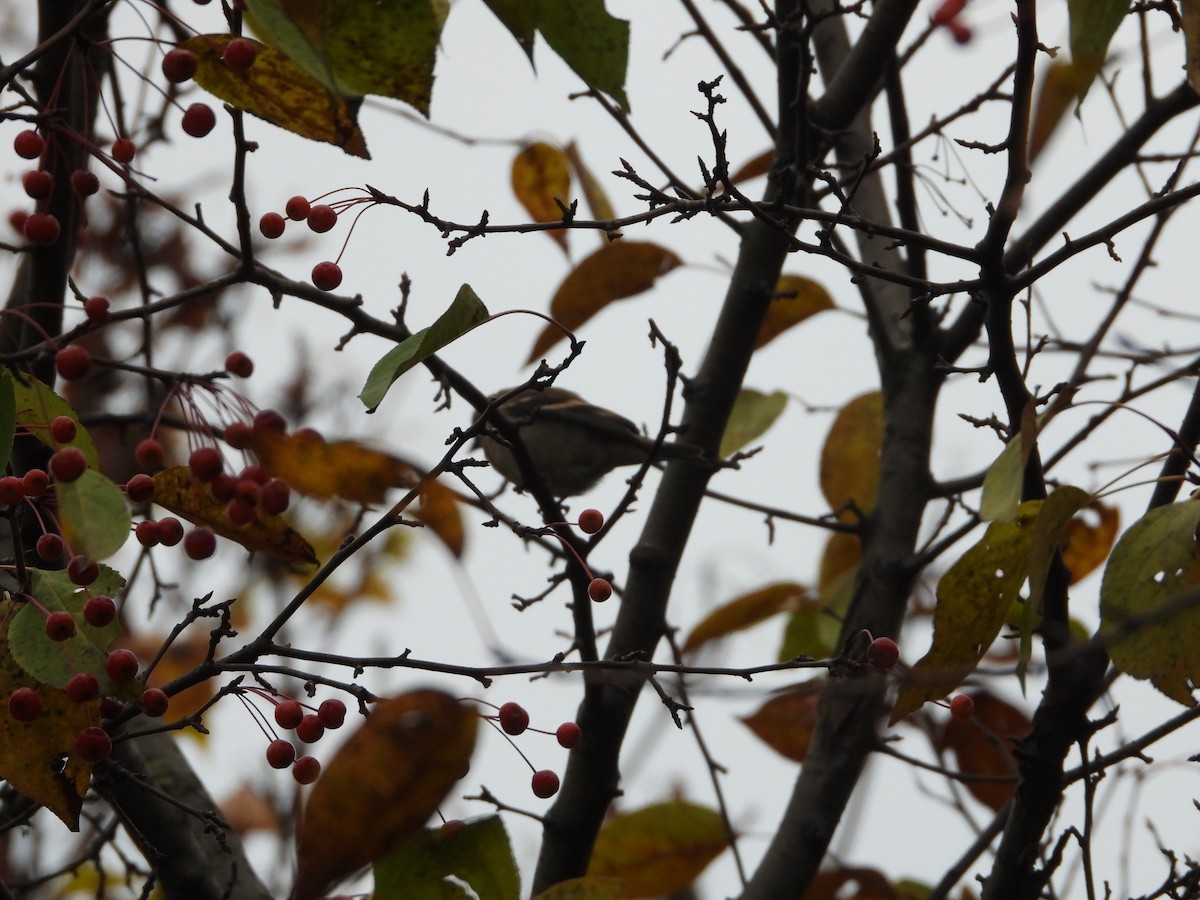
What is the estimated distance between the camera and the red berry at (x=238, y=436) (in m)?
1.60

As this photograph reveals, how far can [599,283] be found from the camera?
272cm

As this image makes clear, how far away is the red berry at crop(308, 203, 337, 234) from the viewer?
185 cm

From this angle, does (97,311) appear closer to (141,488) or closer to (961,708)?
(141,488)

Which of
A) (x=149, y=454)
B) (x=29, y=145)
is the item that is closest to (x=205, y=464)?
(x=149, y=454)

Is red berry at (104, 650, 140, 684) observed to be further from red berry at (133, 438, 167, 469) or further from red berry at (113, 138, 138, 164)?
red berry at (113, 138, 138, 164)

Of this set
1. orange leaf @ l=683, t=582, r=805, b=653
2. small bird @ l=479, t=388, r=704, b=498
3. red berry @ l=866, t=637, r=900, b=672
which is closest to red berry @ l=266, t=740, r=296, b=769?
red berry @ l=866, t=637, r=900, b=672

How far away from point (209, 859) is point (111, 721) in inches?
29.4

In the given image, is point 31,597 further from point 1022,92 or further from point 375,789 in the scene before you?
point 1022,92

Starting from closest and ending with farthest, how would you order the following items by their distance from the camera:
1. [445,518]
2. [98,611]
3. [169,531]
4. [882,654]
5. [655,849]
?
[98,611] → [882,654] → [169,531] → [445,518] → [655,849]

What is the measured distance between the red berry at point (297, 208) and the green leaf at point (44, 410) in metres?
0.43

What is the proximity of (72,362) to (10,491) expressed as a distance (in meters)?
0.22

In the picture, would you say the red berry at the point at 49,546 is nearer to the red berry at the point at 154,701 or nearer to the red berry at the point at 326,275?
the red berry at the point at 154,701

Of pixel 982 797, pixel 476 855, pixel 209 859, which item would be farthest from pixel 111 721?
pixel 982 797

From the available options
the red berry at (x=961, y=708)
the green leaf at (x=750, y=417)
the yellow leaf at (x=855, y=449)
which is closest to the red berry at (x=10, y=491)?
the red berry at (x=961, y=708)
